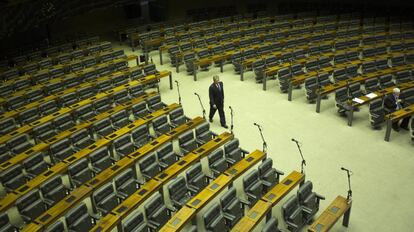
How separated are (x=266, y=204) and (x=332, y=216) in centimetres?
125

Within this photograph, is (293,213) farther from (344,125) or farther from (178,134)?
(344,125)

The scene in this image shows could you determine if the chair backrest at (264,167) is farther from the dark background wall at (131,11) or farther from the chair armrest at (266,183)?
the dark background wall at (131,11)

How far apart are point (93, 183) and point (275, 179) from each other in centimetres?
399

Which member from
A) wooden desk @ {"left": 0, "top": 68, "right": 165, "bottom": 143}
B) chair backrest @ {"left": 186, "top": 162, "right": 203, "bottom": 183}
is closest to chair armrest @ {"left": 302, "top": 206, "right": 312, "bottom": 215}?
chair backrest @ {"left": 186, "top": 162, "right": 203, "bottom": 183}

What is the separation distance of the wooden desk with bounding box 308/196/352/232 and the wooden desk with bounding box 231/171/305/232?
0.89 m

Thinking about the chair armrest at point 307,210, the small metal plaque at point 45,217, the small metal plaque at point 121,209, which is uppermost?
the small metal plaque at point 121,209

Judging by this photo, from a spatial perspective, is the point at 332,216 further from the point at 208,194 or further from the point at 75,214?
the point at 75,214

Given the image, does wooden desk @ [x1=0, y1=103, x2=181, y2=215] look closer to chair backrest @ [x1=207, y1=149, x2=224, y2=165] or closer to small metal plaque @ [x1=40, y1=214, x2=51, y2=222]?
small metal plaque @ [x1=40, y1=214, x2=51, y2=222]

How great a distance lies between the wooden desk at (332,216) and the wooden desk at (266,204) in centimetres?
89

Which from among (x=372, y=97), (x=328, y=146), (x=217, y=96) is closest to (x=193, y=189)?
(x=217, y=96)

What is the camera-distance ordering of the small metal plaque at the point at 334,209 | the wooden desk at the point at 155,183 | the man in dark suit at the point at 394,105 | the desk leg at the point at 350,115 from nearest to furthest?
the wooden desk at the point at 155,183, the small metal plaque at the point at 334,209, the man in dark suit at the point at 394,105, the desk leg at the point at 350,115

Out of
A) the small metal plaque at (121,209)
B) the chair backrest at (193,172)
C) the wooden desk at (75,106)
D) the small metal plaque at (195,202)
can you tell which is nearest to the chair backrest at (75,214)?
the small metal plaque at (121,209)

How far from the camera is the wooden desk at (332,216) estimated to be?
24.1ft

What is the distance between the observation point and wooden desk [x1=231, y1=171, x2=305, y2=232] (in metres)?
7.45
